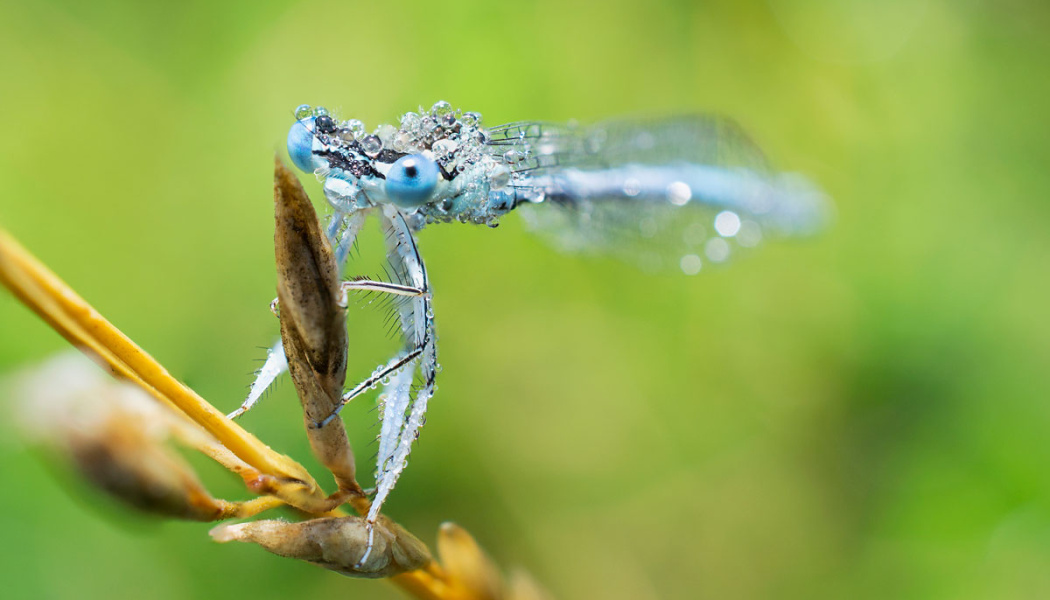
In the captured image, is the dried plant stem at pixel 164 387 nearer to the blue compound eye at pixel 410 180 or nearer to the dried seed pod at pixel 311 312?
the dried seed pod at pixel 311 312

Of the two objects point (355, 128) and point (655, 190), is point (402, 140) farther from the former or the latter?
point (655, 190)

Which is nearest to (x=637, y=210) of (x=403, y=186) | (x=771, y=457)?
(x=771, y=457)

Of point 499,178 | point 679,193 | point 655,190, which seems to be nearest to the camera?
point 499,178

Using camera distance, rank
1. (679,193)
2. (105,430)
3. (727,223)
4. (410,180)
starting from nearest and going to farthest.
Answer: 1. (105,430)
2. (410,180)
3. (679,193)
4. (727,223)

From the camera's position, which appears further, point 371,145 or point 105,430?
point 371,145

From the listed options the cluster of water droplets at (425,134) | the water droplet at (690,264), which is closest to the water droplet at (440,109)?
the cluster of water droplets at (425,134)

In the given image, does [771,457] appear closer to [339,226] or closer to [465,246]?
[465,246]

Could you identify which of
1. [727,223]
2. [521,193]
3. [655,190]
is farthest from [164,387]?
[727,223]

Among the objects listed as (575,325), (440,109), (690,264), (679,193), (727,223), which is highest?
(727,223)
